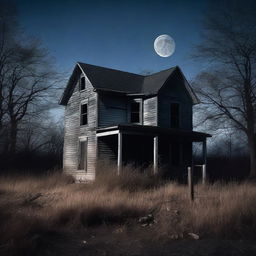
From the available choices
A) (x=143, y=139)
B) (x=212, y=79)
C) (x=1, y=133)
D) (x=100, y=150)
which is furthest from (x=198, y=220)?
(x=1, y=133)

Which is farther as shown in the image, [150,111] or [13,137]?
[13,137]

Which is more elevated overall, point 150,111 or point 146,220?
point 150,111

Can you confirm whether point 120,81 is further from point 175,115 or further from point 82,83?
point 175,115

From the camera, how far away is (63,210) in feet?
26.3

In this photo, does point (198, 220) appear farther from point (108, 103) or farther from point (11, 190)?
point (108, 103)

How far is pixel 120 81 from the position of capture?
21234mm

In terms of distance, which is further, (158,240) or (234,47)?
(234,47)

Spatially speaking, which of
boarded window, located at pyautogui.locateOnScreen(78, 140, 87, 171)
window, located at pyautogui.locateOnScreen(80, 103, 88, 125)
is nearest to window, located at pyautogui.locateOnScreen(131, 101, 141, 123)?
window, located at pyautogui.locateOnScreen(80, 103, 88, 125)

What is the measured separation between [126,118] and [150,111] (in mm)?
1623

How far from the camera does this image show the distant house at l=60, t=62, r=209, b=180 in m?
18.9

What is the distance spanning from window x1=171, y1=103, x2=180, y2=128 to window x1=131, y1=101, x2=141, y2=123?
7.58 feet

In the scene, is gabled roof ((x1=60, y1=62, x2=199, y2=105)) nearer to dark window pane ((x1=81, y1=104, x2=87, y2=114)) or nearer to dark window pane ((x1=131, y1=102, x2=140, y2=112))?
dark window pane ((x1=131, y1=102, x2=140, y2=112))

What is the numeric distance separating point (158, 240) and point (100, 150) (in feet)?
40.3

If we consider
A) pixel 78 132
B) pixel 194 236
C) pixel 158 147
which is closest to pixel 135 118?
pixel 158 147
